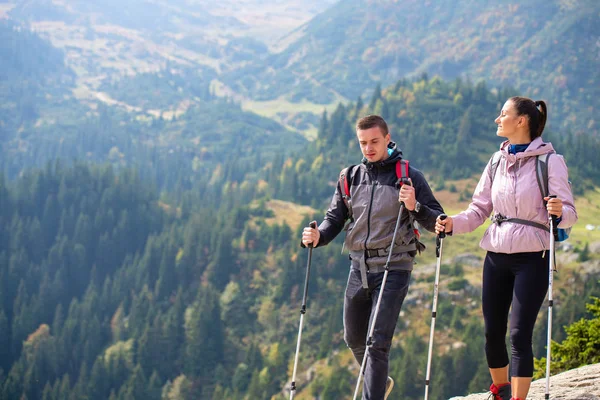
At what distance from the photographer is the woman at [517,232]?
940cm

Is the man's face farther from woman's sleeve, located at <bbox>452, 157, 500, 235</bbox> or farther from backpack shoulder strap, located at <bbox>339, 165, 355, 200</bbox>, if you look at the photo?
woman's sleeve, located at <bbox>452, 157, 500, 235</bbox>

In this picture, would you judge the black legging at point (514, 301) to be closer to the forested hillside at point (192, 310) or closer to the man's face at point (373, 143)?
the man's face at point (373, 143)

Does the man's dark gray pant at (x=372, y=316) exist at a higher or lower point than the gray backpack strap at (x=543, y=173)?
lower

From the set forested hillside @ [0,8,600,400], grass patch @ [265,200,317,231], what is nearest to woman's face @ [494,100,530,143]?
forested hillside @ [0,8,600,400]

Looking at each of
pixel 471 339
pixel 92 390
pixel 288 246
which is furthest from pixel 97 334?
pixel 471 339

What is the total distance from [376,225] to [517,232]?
71.3 inches

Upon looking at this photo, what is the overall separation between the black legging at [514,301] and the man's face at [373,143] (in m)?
1.92

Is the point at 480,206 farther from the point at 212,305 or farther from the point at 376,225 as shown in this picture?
the point at 212,305

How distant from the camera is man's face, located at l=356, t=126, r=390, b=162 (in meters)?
10.3

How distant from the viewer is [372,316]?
993cm

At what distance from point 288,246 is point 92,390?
170 ft

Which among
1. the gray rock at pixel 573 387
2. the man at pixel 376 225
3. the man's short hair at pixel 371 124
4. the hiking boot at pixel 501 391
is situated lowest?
the gray rock at pixel 573 387

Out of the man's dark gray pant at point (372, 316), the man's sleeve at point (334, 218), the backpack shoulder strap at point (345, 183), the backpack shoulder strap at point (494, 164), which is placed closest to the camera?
the man's dark gray pant at point (372, 316)

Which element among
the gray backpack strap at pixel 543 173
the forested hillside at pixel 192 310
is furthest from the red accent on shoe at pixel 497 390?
the forested hillside at pixel 192 310
